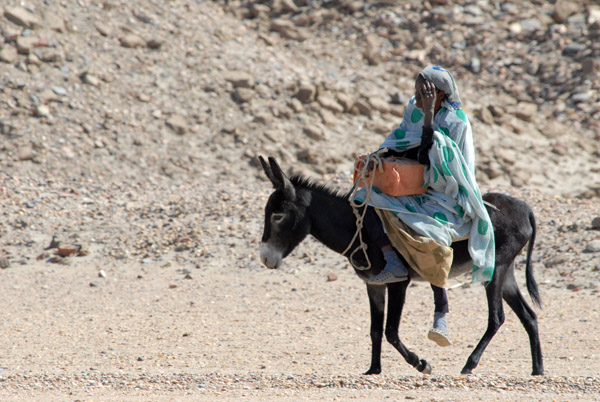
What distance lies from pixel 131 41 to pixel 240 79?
2.67m

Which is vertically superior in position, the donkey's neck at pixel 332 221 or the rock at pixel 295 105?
the donkey's neck at pixel 332 221

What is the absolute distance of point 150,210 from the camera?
13.0m

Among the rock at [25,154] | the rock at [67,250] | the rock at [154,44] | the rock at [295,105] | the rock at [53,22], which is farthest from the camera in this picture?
the rock at [154,44]

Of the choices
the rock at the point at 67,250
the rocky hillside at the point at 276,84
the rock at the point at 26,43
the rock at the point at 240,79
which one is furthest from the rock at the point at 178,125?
the rock at the point at 67,250

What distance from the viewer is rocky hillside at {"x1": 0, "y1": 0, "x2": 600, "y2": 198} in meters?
15.4

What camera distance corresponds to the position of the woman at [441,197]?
19.9 ft

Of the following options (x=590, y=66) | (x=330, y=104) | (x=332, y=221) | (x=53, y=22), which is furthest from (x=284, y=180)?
(x=590, y=66)

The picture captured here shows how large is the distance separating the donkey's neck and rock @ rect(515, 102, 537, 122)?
42.5 ft

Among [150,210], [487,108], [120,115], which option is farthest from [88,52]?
[487,108]

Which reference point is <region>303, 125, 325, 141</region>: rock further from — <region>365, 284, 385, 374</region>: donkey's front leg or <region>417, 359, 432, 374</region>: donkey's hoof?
<region>417, 359, 432, 374</region>: donkey's hoof

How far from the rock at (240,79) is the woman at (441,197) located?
434 inches

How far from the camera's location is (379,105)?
684 inches

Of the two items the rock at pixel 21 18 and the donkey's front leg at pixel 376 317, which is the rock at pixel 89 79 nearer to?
the rock at pixel 21 18

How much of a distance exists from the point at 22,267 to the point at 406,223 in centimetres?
718
